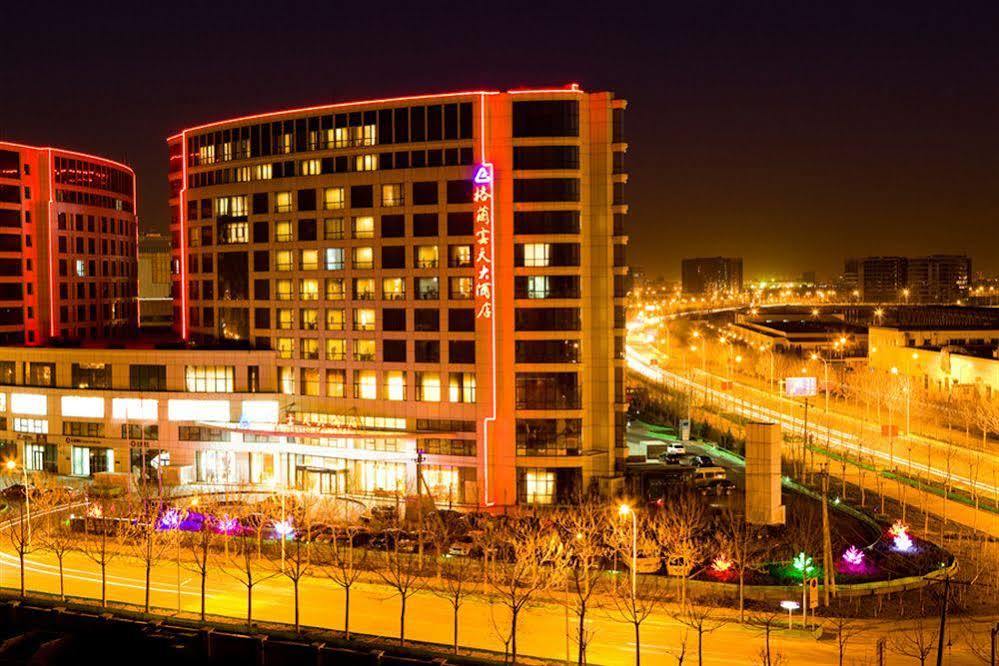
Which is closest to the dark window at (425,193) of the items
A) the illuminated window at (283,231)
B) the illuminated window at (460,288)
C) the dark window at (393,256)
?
the dark window at (393,256)

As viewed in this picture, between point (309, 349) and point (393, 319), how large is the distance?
313 inches

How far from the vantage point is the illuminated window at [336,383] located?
71688 millimetres

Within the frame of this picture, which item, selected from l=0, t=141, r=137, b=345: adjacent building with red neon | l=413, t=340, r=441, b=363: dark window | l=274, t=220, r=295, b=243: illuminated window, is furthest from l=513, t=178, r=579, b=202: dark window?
l=0, t=141, r=137, b=345: adjacent building with red neon

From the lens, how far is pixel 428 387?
68.4m

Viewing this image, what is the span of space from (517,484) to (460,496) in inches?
155

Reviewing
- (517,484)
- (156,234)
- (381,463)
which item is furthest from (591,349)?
(156,234)

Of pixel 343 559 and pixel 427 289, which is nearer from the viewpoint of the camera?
pixel 343 559

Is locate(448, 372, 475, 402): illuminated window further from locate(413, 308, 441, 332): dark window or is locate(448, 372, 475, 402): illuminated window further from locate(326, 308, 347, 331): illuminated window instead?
locate(326, 308, 347, 331): illuminated window

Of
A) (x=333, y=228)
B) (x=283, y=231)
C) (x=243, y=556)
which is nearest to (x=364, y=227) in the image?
(x=333, y=228)

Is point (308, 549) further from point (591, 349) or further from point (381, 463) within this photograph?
point (591, 349)

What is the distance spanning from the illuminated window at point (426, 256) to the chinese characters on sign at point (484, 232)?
4.00 metres

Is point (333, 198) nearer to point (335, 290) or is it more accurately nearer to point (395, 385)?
point (335, 290)

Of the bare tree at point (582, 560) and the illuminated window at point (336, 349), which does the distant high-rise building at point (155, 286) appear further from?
the bare tree at point (582, 560)

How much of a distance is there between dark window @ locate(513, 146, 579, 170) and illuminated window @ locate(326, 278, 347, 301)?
15756mm
